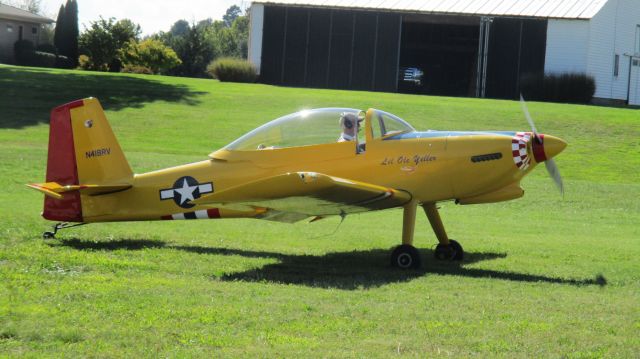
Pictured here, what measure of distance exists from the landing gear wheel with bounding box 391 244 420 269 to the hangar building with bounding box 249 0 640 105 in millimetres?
40071

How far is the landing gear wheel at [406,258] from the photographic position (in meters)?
11.7

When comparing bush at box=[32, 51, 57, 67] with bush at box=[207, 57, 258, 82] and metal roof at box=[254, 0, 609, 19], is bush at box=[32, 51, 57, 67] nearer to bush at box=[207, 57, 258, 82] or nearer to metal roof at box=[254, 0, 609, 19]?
bush at box=[207, 57, 258, 82]

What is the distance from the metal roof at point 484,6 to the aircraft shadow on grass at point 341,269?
39.3 metres

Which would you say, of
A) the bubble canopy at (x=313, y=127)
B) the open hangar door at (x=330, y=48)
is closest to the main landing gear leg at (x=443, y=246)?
the bubble canopy at (x=313, y=127)

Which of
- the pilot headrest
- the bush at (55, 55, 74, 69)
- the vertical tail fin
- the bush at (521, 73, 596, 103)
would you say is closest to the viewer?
the pilot headrest

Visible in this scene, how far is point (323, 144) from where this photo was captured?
40.4 feet

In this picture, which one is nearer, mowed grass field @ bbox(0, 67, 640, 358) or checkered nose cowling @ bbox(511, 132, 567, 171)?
mowed grass field @ bbox(0, 67, 640, 358)

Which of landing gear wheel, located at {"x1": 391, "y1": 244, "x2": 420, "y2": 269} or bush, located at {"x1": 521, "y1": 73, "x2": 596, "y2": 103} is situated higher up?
bush, located at {"x1": 521, "y1": 73, "x2": 596, "y2": 103}

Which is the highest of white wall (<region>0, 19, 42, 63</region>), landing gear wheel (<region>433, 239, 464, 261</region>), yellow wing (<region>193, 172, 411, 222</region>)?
white wall (<region>0, 19, 42, 63</region>)

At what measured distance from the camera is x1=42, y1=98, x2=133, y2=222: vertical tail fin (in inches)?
514

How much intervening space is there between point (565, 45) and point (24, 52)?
136 feet

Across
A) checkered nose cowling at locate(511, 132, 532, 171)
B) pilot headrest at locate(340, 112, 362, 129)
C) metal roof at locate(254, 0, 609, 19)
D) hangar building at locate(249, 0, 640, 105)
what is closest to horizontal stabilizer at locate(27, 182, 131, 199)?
pilot headrest at locate(340, 112, 362, 129)

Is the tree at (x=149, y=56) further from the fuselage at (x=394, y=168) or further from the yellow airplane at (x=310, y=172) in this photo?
the fuselage at (x=394, y=168)

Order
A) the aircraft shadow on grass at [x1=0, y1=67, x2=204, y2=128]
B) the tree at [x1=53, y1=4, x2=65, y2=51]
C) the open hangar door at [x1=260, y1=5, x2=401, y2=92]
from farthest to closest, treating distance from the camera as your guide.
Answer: the tree at [x1=53, y1=4, x2=65, y2=51], the open hangar door at [x1=260, y1=5, x2=401, y2=92], the aircraft shadow on grass at [x1=0, y1=67, x2=204, y2=128]
